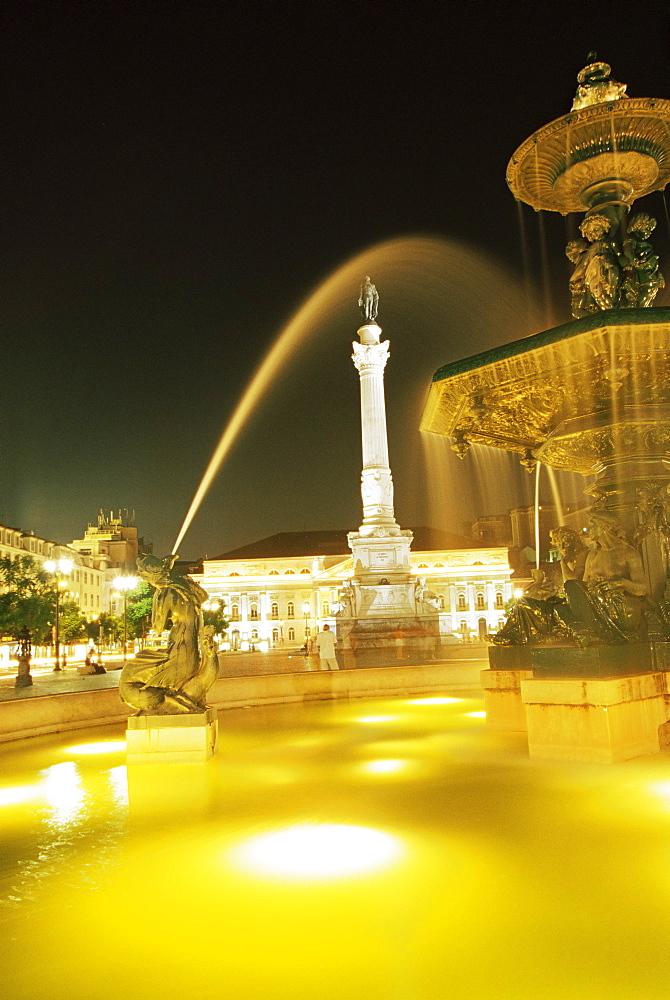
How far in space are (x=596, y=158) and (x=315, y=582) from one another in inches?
2983

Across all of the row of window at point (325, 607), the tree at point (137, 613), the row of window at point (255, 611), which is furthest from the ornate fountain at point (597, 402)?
the row of window at point (255, 611)

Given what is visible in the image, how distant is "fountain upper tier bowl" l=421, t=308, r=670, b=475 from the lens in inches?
285

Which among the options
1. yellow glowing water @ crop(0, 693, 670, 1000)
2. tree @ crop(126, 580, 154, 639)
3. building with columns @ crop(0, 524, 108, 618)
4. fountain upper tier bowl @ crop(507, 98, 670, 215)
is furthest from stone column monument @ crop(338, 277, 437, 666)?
yellow glowing water @ crop(0, 693, 670, 1000)

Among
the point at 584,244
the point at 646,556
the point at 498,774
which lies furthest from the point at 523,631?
the point at 584,244

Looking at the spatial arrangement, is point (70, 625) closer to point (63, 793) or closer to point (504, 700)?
point (504, 700)

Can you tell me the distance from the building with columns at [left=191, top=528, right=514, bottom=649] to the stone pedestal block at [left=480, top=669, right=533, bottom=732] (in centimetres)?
7262

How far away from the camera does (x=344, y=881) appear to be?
11.8 feet

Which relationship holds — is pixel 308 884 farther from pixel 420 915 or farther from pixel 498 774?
pixel 498 774

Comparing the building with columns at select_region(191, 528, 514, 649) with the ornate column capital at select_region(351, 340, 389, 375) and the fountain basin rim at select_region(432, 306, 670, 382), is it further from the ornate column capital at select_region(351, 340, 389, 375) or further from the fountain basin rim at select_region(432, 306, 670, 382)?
the fountain basin rim at select_region(432, 306, 670, 382)

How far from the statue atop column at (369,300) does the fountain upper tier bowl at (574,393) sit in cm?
4485

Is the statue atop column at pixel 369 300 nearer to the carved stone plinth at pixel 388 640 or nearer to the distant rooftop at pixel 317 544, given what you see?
the carved stone plinth at pixel 388 640

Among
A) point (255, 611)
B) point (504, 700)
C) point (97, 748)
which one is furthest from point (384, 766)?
point (255, 611)

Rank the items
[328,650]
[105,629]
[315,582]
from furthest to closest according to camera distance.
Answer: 1. [315,582]
2. [105,629]
3. [328,650]

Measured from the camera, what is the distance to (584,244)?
9.36 meters
